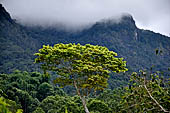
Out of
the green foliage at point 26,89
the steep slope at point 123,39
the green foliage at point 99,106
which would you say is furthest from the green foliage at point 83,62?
the steep slope at point 123,39

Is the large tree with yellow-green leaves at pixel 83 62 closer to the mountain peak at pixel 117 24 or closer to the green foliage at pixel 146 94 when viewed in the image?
the green foliage at pixel 146 94

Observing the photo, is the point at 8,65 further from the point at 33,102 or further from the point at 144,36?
the point at 144,36

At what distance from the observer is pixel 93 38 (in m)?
160

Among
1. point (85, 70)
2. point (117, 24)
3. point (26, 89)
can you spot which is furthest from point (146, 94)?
point (117, 24)

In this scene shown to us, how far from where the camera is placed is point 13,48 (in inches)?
4609

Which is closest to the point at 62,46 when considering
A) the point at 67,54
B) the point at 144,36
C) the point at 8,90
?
the point at 67,54

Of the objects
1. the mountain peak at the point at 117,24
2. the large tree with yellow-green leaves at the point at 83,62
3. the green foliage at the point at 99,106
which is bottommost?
the green foliage at the point at 99,106

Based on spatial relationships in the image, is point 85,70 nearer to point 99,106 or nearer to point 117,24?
point 99,106

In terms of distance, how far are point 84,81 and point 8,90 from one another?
22.3 meters

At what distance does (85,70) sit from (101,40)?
146 meters

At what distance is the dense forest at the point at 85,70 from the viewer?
653 centimetres

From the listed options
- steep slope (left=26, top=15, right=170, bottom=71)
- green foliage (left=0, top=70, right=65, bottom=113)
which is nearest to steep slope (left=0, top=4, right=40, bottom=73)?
steep slope (left=26, top=15, right=170, bottom=71)

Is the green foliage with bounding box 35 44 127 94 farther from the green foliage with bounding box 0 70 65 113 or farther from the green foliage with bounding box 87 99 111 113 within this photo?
the green foliage with bounding box 0 70 65 113

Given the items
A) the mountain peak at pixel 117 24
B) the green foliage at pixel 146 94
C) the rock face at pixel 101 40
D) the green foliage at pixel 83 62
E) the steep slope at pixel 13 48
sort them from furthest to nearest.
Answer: the mountain peak at pixel 117 24
the rock face at pixel 101 40
the steep slope at pixel 13 48
the green foliage at pixel 83 62
the green foliage at pixel 146 94
